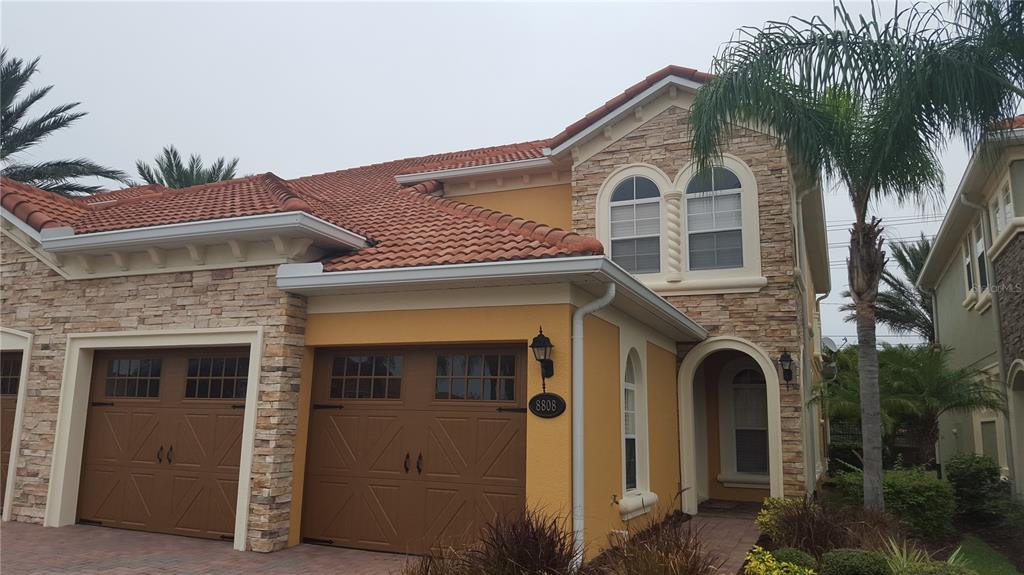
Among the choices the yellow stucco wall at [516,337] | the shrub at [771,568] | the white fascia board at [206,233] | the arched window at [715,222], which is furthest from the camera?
the arched window at [715,222]

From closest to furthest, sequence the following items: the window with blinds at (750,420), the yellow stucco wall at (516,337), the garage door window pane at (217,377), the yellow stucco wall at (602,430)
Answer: the yellow stucco wall at (516,337) → the yellow stucco wall at (602,430) → the garage door window pane at (217,377) → the window with blinds at (750,420)

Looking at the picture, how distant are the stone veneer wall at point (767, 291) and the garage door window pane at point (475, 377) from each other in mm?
5354

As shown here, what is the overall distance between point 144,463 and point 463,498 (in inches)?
180

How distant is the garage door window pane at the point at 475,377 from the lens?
8398mm

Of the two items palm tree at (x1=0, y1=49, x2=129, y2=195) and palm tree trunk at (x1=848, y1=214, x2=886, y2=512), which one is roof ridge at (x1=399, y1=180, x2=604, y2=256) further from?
palm tree at (x1=0, y1=49, x2=129, y2=195)

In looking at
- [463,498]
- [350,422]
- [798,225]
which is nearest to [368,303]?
[350,422]

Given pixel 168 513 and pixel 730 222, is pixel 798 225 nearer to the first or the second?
pixel 730 222

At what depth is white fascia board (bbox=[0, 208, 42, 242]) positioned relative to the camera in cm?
1032

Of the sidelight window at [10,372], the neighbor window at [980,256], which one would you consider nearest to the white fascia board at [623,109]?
the neighbor window at [980,256]

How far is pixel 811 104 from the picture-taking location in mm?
9812

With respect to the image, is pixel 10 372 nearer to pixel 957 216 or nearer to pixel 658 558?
pixel 658 558

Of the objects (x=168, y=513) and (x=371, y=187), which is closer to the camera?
(x=168, y=513)

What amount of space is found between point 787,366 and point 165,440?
9.46 metres

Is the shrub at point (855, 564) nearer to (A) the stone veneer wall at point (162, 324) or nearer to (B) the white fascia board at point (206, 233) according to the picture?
(A) the stone veneer wall at point (162, 324)
